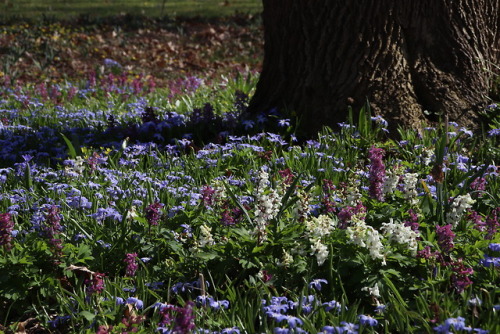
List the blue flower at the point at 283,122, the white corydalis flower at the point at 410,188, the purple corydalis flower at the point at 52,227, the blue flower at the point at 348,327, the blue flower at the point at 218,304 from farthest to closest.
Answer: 1. the blue flower at the point at 283,122
2. the white corydalis flower at the point at 410,188
3. the purple corydalis flower at the point at 52,227
4. the blue flower at the point at 218,304
5. the blue flower at the point at 348,327

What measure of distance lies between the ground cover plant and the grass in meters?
11.3

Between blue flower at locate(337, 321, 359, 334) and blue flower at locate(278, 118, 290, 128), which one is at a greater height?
blue flower at locate(278, 118, 290, 128)

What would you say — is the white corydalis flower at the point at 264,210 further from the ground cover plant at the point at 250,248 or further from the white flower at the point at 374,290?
the white flower at the point at 374,290

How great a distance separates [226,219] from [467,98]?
2714 millimetres

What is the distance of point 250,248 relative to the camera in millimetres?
2943

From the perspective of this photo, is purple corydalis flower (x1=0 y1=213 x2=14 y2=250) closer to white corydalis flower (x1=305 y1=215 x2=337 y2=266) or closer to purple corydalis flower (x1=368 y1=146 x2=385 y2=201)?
white corydalis flower (x1=305 y1=215 x2=337 y2=266)

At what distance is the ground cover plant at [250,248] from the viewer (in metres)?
2.62

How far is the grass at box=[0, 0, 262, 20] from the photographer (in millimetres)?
15117

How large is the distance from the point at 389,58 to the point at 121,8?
12.3 metres

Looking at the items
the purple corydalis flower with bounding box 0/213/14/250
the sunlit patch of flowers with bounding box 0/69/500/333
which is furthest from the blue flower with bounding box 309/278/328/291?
the purple corydalis flower with bounding box 0/213/14/250

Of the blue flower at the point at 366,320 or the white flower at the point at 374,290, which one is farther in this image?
the white flower at the point at 374,290

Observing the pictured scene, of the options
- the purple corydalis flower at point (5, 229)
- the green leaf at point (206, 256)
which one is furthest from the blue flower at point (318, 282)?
the purple corydalis flower at point (5, 229)

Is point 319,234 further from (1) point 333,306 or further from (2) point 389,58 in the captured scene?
(2) point 389,58

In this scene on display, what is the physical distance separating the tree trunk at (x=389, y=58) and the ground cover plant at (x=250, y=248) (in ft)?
2.21
